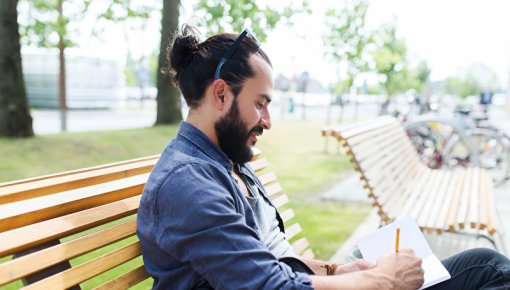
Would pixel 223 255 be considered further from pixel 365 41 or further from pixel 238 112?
pixel 365 41

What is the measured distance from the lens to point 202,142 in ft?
5.78

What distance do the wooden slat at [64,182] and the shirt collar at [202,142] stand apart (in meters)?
0.47

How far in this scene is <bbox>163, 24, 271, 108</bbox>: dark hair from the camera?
174 centimetres

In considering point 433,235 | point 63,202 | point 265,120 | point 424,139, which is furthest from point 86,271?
point 424,139

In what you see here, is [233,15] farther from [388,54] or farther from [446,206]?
[388,54]

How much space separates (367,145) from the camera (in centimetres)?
401

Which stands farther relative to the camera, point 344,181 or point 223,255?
point 344,181

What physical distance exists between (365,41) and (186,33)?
37.6 ft

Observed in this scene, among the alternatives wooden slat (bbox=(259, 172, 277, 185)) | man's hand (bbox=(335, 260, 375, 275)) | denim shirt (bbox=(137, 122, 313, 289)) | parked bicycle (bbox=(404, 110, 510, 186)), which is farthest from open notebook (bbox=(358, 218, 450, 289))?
parked bicycle (bbox=(404, 110, 510, 186))

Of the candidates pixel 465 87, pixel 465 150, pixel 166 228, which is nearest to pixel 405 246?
pixel 166 228

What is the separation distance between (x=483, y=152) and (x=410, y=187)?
174 inches

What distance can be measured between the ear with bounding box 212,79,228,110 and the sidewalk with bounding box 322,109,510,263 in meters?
1.55

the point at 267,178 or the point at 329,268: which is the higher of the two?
the point at 267,178

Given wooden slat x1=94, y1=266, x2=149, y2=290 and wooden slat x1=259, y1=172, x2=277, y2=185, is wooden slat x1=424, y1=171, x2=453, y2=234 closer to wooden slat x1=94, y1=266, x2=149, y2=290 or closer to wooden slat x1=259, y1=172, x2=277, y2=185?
wooden slat x1=259, y1=172, x2=277, y2=185
